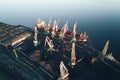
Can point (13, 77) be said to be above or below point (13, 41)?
below

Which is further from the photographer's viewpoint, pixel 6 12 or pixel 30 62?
pixel 6 12

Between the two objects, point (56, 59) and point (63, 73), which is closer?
point (63, 73)

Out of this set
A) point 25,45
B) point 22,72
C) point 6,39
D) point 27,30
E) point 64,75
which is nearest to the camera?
point 64,75

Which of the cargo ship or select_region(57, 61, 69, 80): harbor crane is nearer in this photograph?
select_region(57, 61, 69, 80): harbor crane

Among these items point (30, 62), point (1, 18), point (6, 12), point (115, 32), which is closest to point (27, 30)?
point (30, 62)

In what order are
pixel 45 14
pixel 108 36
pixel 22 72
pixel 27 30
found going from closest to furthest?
pixel 22 72, pixel 27 30, pixel 108 36, pixel 45 14

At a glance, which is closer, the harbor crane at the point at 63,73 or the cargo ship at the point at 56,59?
the harbor crane at the point at 63,73

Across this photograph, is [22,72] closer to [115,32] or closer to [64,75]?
[64,75]

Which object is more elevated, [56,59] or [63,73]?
[63,73]
